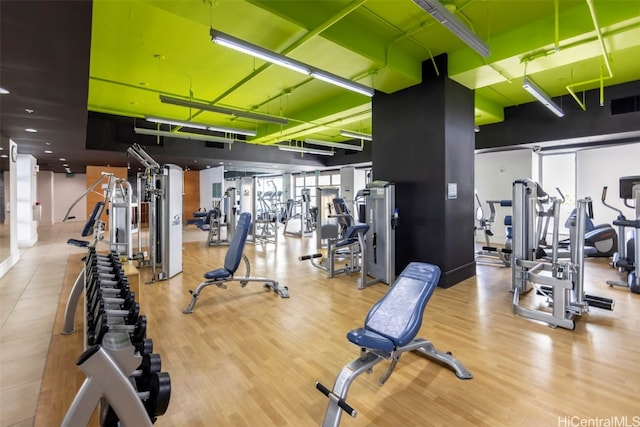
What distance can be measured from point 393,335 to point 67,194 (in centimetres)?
1870

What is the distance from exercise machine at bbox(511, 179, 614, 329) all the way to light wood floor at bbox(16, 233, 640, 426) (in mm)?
138

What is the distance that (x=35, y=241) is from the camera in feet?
28.0

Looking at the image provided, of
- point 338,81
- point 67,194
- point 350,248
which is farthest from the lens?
point 67,194

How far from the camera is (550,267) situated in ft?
11.2

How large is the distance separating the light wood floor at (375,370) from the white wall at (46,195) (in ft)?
45.6

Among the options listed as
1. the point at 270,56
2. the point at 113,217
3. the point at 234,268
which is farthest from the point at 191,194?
the point at 270,56

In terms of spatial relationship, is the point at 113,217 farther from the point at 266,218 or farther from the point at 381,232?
the point at 381,232

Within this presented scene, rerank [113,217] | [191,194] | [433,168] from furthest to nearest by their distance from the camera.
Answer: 1. [191,194]
2. [113,217]
3. [433,168]

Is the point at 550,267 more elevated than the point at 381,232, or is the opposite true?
the point at 381,232

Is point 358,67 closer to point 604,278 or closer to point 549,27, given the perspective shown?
point 549,27

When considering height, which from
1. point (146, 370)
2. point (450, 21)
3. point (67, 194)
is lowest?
point (146, 370)

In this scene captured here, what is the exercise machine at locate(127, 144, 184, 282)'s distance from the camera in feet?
15.7

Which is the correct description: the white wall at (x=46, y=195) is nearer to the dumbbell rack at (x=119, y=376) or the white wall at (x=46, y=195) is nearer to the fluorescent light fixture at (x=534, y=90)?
the dumbbell rack at (x=119, y=376)

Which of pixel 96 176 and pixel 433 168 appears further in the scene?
pixel 96 176
